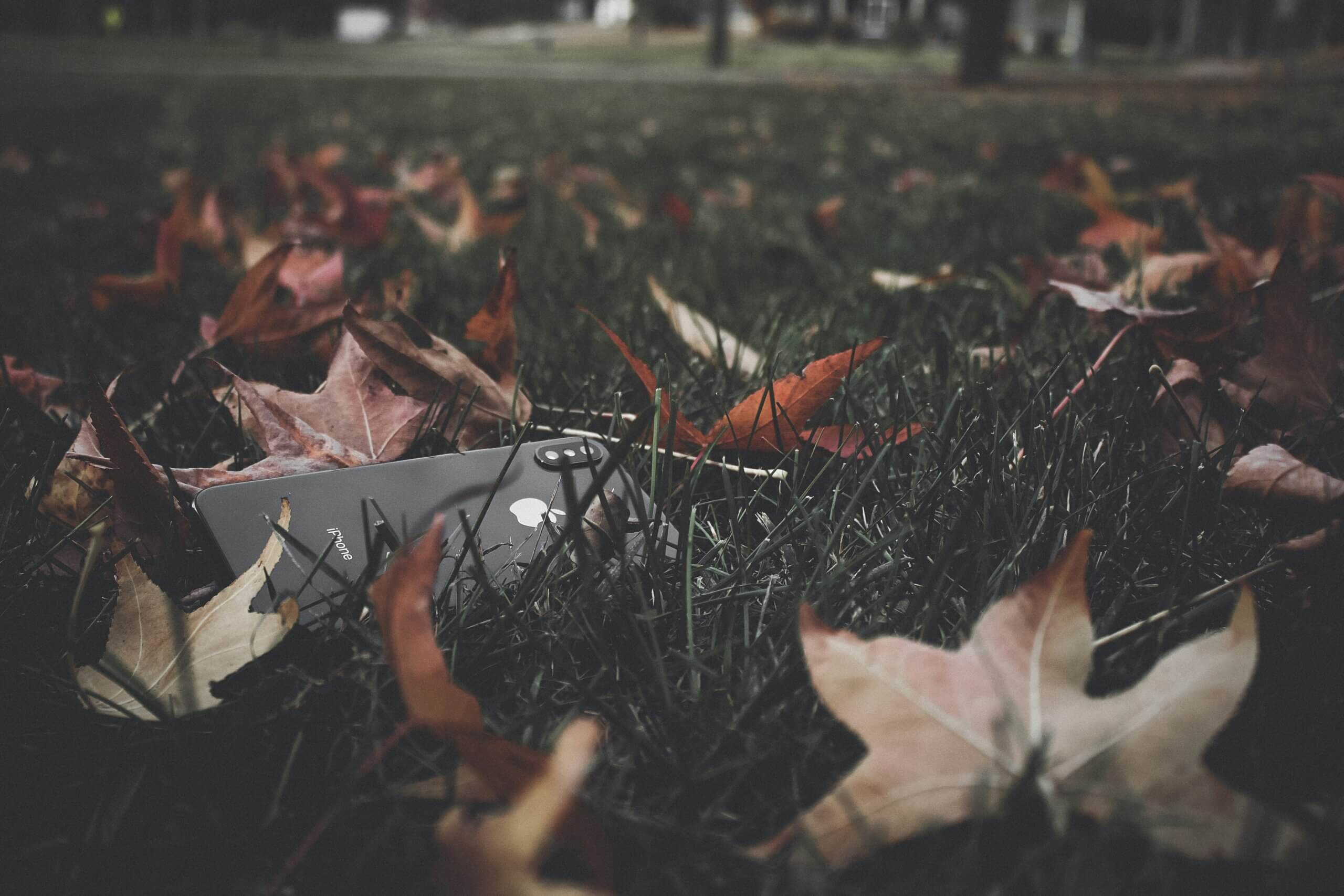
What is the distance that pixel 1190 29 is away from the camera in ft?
87.0

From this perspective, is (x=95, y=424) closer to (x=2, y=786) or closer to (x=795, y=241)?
(x=2, y=786)

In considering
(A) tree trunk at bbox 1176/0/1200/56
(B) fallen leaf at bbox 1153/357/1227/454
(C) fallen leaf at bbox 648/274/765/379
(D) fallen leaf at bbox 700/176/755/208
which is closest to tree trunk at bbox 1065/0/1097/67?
(A) tree trunk at bbox 1176/0/1200/56

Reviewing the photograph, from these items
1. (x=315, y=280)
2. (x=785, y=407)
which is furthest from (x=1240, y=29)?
(x=785, y=407)

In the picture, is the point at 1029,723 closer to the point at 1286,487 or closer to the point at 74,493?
the point at 1286,487

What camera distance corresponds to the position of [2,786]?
590 mm

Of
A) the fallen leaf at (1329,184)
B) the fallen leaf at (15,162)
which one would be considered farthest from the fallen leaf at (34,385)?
the fallen leaf at (15,162)

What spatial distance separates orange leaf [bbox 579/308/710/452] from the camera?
32.9 inches

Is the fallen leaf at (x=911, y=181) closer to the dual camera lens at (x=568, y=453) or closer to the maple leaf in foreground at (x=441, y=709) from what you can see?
the dual camera lens at (x=568, y=453)

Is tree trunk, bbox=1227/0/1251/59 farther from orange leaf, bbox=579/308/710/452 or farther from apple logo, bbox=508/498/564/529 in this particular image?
apple logo, bbox=508/498/564/529

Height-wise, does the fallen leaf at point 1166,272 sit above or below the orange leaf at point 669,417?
above

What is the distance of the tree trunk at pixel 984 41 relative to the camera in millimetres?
12016

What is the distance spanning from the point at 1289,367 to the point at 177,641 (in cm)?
105

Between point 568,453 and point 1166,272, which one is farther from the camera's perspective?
point 1166,272

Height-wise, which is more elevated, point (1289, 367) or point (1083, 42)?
point (1083, 42)
